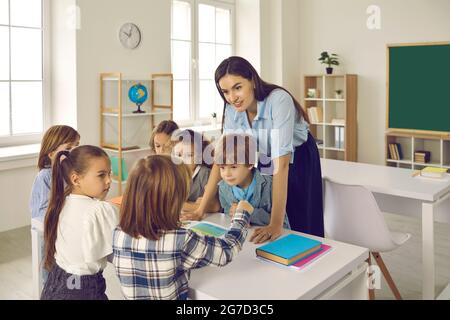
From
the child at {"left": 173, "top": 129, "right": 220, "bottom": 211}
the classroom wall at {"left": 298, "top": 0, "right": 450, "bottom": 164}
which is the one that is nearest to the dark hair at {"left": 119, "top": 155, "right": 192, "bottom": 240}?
the child at {"left": 173, "top": 129, "right": 220, "bottom": 211}

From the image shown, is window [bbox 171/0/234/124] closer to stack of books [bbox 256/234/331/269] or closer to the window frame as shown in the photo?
the window frame

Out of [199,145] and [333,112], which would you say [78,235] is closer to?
[199,145]

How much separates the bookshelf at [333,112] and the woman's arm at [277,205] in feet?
13.4

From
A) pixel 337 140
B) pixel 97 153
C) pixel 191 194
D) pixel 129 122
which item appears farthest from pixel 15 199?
pixel 337 140

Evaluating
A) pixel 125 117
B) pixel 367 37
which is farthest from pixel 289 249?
pixel 367 37

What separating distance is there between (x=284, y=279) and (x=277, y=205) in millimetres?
484

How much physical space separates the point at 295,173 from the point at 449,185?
3.13ft

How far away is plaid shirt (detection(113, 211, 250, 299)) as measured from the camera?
1.35 meters

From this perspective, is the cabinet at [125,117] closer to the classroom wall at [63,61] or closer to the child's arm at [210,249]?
the classroom wall at [63,61]

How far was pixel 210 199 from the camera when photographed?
2.12 m

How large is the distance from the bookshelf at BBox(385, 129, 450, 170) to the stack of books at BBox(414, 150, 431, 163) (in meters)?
0.03

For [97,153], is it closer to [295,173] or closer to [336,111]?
[295,173]

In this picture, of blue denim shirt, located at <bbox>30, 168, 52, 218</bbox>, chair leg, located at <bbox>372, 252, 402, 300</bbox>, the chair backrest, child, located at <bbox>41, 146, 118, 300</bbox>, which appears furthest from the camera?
chair leg, located at <bbox>372, 252, 402, 300</bbox>

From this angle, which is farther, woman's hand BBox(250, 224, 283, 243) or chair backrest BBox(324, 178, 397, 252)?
chair backrest BBox(324, 178, 397, 252)
